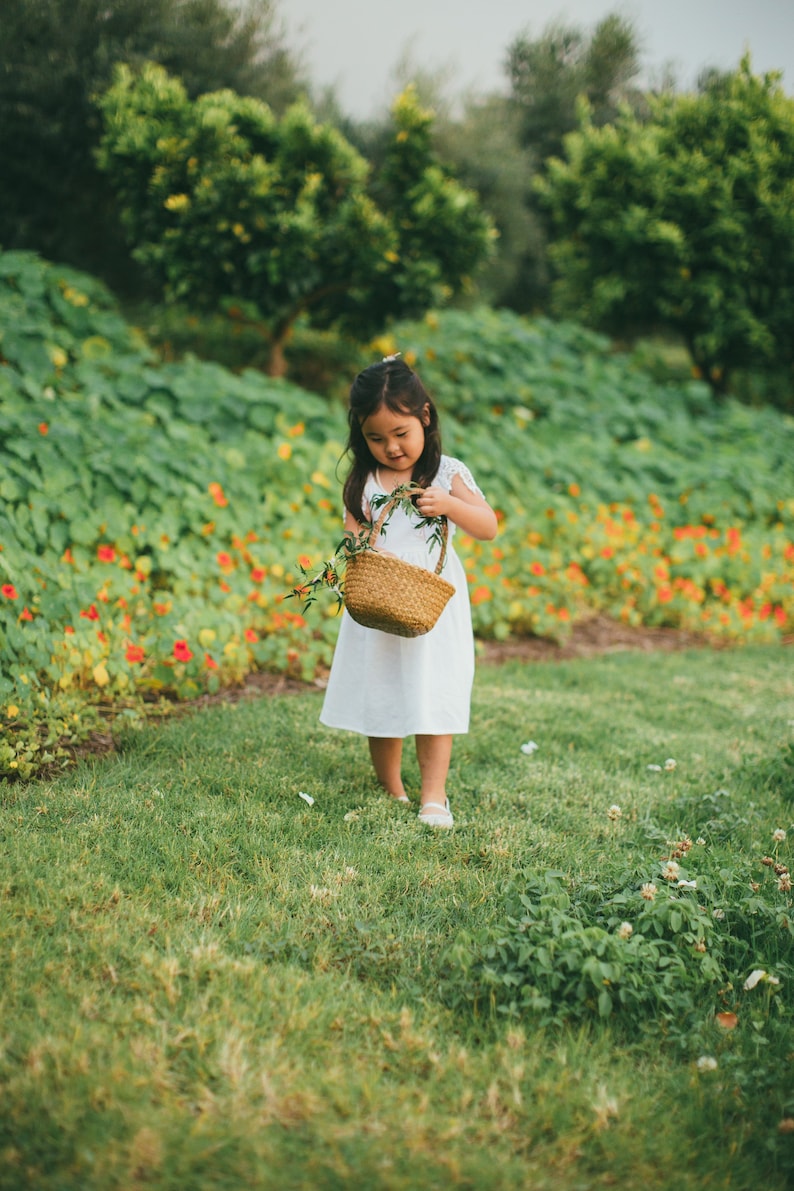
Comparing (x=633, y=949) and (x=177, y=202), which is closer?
(x=633, y=949)

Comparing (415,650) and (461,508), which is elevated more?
(461,508)

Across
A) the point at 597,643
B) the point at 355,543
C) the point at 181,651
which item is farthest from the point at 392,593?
the point at 597,643

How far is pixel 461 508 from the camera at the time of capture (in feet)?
8.64

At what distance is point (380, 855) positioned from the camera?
2498mm

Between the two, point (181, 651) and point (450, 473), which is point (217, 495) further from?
point (450, 473)

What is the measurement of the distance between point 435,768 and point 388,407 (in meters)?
1.15

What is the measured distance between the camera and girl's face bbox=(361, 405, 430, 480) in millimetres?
2561

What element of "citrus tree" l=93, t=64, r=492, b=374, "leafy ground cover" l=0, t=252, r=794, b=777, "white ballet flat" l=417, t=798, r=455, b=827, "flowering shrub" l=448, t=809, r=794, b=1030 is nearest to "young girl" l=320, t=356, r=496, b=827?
"white ballet flat" l=417, t=798, r=455, b=827

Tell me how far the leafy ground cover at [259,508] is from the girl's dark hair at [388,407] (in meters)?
1.09

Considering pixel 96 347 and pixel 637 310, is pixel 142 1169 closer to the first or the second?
pixel 96 347

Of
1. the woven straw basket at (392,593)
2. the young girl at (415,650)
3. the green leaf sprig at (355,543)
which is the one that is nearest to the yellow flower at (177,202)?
the young girl at (415,650)

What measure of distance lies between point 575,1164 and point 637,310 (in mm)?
9526

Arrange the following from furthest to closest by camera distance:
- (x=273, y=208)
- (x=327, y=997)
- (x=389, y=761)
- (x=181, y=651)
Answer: (x=273, y=208)
(x=181, y=651)
(x=389, y=761)
(x=327, y=997)

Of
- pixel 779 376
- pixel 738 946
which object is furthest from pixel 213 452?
pixel 779 376
